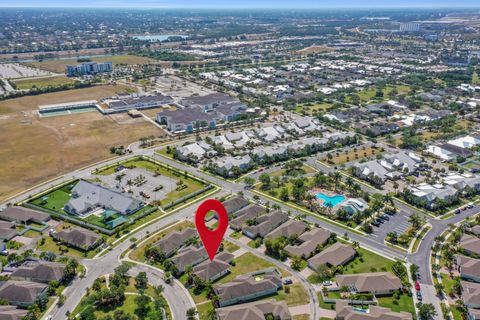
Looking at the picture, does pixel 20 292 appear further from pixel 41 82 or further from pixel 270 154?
pixel 41 82

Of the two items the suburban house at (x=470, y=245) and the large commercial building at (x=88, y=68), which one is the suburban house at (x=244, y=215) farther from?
the large commercial building at (x=88, y=68)

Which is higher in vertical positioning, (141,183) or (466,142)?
(466,142)

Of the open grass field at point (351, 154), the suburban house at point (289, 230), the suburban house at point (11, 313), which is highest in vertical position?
the suburban house at point (11, 313)

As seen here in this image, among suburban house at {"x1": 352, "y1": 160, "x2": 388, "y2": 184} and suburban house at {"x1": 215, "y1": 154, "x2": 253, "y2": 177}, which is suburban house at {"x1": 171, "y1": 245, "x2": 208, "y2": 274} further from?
suburban house at {"x1": 352, "y1": 160, "x2": 388, "y2": 184}

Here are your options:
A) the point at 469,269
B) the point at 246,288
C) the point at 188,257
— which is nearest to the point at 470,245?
the point at 469,269

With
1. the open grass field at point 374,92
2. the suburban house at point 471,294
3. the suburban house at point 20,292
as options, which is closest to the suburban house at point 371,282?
the suburban house at point 471,294

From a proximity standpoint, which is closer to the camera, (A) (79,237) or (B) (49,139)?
(A) (79,237)
